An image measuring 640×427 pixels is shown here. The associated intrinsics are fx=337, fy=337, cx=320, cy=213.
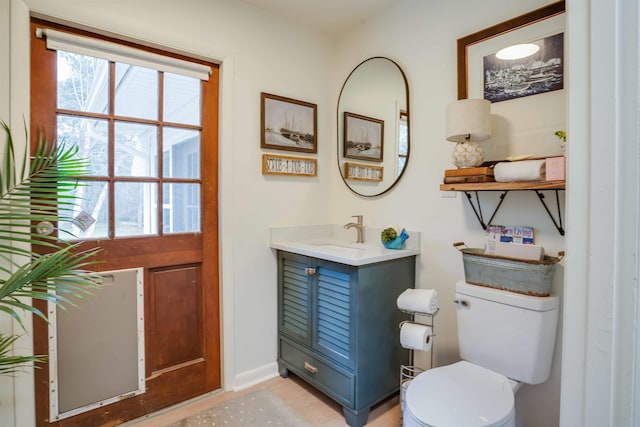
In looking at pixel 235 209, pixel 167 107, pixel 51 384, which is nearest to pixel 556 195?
pixel 235 209

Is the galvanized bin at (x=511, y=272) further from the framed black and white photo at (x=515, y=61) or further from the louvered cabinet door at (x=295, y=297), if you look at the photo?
the louvered cabinet door at (x=295, y=297)

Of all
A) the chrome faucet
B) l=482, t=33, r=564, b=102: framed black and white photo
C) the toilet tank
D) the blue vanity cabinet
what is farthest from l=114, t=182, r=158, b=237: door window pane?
l=482, t=33, r=564, b=102: framed black and white photo

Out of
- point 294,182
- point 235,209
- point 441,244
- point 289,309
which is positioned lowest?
point 289,309

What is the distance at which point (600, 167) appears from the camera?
18.3 inches

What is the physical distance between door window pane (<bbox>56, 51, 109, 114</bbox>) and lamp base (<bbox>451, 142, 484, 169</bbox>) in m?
1.79

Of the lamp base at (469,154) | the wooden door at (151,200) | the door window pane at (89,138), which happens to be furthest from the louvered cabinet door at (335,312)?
the door window pane at (89,138)

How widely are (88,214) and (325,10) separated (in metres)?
1.87

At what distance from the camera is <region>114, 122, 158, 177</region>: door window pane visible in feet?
5.80

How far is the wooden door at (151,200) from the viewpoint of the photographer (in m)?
1.63

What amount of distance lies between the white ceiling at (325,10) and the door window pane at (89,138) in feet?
3.90

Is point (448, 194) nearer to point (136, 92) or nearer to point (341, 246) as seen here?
point (341, 246)

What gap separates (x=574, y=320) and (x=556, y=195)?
123 centimetres

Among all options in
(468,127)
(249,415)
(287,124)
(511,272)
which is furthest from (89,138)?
(511,272)

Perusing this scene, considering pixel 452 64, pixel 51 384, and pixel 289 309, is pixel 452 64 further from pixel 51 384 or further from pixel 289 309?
pixel 51 384
